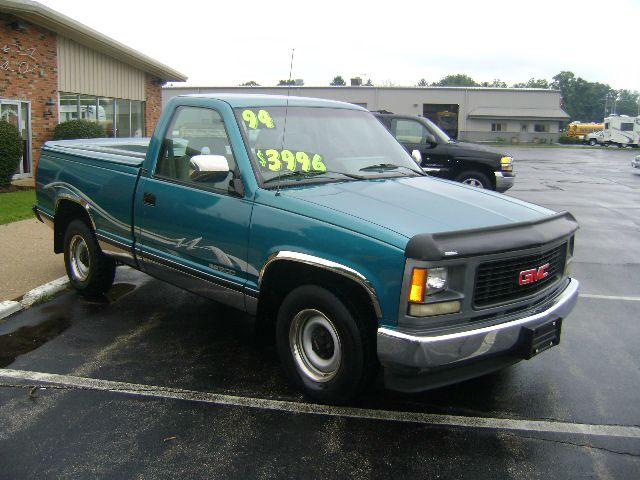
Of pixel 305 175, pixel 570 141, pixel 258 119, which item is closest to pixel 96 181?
pixel 258 119

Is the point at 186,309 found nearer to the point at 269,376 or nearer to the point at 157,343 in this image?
the point at 157,343

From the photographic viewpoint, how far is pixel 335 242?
3.70 metres

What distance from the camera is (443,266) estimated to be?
11.2 feet

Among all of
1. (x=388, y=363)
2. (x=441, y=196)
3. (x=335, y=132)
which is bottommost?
(x=388, y=363)

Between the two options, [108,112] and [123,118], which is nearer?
[108,112]

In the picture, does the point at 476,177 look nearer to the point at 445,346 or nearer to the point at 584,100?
the point at 445,346

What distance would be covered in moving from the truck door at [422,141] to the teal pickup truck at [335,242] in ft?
26.3

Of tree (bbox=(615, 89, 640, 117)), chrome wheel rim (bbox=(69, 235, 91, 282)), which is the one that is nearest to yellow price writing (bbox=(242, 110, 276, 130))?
chrome wheel rim (bbox=(69, 235, 91, 282))

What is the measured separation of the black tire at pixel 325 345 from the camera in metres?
3.74

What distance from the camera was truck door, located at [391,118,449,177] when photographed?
13.4 m

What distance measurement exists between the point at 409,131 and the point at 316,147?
29.7 ft

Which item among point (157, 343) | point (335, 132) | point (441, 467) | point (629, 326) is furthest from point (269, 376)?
point (629, 326)

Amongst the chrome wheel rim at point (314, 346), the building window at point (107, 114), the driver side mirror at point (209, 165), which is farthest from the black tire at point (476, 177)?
the building window at point (107, 114)

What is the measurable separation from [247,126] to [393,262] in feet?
5.78
